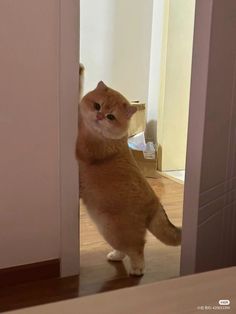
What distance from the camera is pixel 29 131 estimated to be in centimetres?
172

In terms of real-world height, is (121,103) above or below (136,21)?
below

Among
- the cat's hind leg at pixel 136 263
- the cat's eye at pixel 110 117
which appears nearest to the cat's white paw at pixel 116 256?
the cat's hind leg at pixel 136 263

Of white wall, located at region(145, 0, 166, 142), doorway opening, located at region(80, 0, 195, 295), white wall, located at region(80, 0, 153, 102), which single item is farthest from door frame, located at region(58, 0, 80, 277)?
white wall, located at region(145, 0, 166, 142)

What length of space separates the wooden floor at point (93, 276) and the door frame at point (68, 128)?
0.30ft

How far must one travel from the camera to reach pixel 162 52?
3.54 meters

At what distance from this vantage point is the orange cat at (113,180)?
6.22 ft

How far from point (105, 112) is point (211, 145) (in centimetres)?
55

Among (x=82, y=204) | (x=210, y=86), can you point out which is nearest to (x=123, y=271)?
(x=82, y=204)

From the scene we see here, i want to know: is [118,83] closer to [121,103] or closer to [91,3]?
[91,3]

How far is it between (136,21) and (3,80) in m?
2.20

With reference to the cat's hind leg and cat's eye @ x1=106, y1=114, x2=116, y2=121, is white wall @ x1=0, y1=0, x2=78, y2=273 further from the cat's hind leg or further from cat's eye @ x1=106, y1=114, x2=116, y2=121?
the cat's hind leg

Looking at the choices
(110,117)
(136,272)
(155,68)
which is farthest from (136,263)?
(155,68)

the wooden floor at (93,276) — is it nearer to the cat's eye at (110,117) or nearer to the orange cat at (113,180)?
the orange cat at (113,180)

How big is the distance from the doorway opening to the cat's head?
54.3 inches
